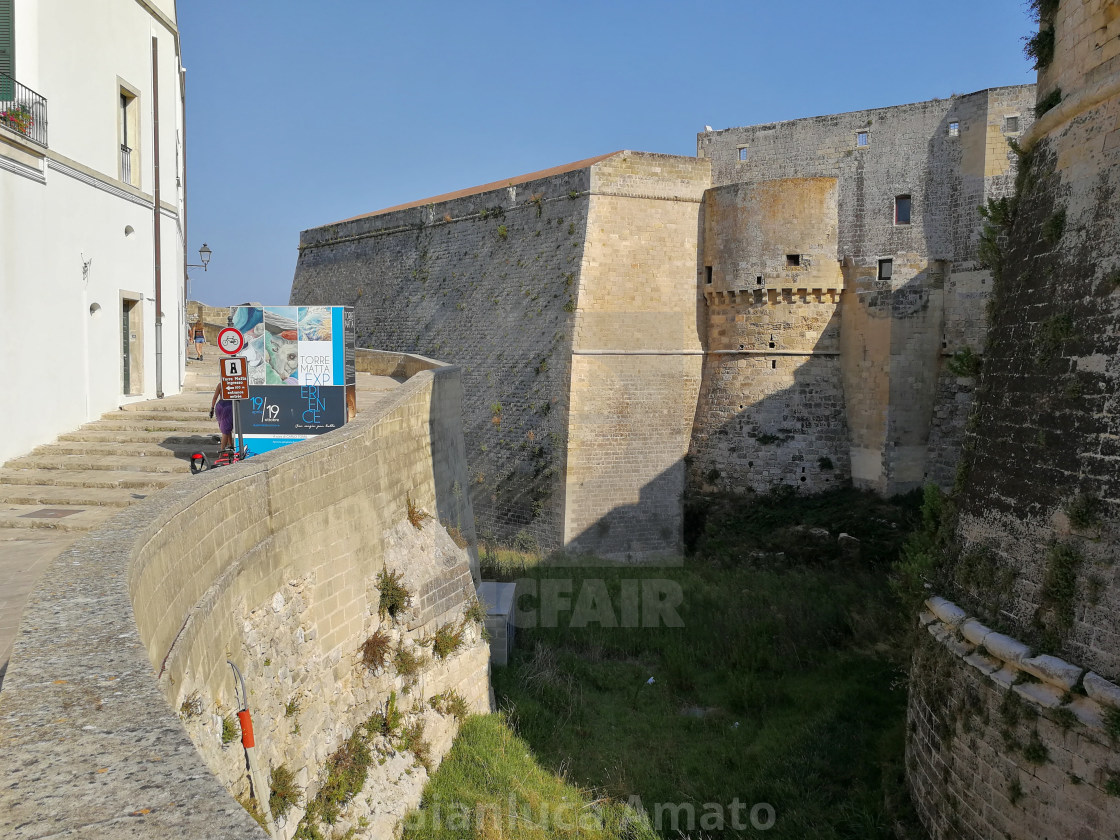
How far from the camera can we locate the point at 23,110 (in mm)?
7656

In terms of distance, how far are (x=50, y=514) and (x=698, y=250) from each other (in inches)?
495

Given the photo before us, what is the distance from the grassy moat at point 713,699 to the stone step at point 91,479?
3.66 m

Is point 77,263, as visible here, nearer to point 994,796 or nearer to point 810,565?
point 994,796

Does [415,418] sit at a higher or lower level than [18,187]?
lower

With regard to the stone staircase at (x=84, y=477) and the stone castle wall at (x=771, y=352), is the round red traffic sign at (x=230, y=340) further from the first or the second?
the stone castle wall at (x=771, y=352)

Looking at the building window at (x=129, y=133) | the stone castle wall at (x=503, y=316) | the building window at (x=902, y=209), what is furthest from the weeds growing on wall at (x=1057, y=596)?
the building window at (x=902, y=209)

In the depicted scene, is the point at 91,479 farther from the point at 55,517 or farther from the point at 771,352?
the point at 771,352

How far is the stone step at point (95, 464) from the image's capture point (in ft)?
24.1

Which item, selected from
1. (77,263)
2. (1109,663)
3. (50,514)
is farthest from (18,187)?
(1109,663)

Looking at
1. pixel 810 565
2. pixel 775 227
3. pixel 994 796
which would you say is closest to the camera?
pixel 994 796

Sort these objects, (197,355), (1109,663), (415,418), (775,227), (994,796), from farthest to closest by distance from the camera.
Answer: (197,355) < (775,227) < (415,418) < (994,796) < (1109,663)

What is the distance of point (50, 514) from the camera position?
6145mm

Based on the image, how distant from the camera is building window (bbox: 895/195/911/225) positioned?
15.1 meters

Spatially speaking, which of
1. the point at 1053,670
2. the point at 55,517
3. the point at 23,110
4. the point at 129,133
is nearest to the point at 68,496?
the point at 55,517
